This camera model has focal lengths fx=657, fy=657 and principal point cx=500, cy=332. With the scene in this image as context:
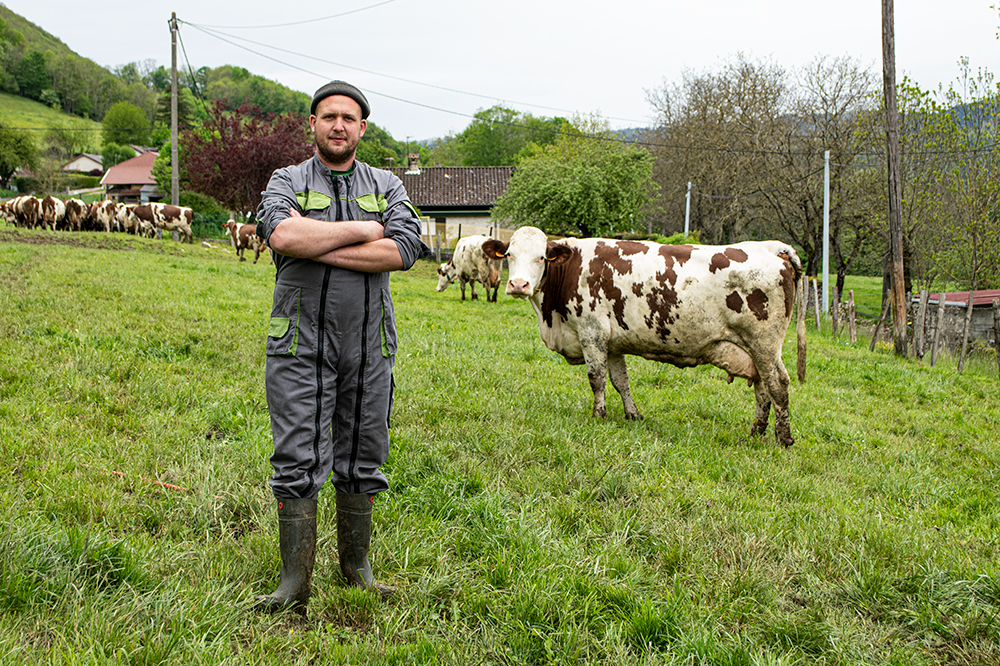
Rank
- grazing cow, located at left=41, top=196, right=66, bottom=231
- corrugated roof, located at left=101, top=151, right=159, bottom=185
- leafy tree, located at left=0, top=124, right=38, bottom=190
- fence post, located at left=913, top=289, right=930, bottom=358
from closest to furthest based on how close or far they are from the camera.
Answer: fence post, located at left=913, top=289, right=930, bottom=358, grazing cow, located at left=41, top=196, right=66, bottom=231, leafy tree, located at left=0, top=124, right=38, bottom=190, corrugated roof, located at left=101, top=151, right=159, bottom=185

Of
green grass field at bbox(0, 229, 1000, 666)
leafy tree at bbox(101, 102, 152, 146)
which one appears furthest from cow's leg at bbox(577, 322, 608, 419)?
leafy tree at bbox(101, 102, 152, 146)

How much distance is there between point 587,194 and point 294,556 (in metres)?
26.2

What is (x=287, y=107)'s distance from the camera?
10131 centimetres

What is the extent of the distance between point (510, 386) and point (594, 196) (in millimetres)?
21294

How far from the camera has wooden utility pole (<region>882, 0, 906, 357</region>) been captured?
13.6 meters

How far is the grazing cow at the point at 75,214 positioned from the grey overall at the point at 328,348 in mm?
31227

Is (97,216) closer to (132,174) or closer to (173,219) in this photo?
(173,219)

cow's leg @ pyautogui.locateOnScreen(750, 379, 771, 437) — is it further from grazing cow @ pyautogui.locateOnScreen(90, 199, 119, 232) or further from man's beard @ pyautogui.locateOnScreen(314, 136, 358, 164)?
grazing cow @ pyautogui.locateOnScreen(90, 199, 119, 232)

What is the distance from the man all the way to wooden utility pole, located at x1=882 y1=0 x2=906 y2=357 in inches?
537

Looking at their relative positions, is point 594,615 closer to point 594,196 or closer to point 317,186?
point 317,186

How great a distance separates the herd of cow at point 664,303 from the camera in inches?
237

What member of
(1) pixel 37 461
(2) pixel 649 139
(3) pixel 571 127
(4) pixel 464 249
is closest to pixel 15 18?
(3) pixel 571 127

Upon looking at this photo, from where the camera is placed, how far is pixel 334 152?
9.67 ft

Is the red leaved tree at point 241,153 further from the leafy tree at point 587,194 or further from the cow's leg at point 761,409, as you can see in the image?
the cow's leg at point 761,409
